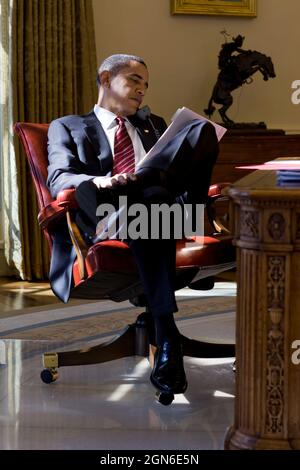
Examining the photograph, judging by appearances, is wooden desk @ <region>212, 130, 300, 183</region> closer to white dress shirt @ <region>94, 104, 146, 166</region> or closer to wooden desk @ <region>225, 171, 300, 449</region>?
white dress shirt @ <region>94, 104, 146, 166</region>

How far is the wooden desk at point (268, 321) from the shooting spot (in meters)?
2.41

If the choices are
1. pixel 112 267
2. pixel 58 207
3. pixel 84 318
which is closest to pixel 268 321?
pixel 112 267

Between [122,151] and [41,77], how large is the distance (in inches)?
89.0

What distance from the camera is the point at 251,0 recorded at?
6.46m

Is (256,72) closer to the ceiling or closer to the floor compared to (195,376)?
closer to the ceiling

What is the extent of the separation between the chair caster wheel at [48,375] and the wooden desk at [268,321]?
120 cm

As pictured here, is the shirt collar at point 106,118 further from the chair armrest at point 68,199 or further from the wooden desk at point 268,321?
the wooden desk at point 268,321

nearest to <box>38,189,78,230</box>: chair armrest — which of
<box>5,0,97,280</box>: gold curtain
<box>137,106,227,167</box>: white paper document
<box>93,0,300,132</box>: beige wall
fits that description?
<box>137,106,227,167</box>: white paper document

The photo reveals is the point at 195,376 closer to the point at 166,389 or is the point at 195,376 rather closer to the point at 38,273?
the point at 166,389

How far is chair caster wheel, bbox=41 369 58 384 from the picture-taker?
352 cm

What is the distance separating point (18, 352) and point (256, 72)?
3325mm

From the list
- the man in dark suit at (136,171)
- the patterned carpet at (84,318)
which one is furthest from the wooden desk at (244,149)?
the man in dark suit at (136,171)

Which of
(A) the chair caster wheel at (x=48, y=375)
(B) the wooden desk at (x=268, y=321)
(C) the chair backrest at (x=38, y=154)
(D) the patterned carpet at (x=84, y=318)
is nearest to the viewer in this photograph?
(B) the wooden desk at (x=268, y=321)

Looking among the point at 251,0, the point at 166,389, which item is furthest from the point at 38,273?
the point at 166,389
